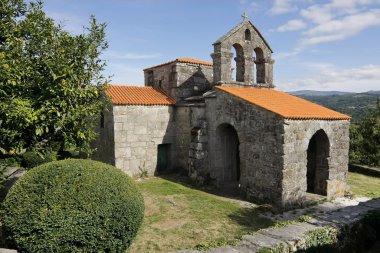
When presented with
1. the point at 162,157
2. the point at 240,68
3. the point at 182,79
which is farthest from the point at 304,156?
the point at 182,79

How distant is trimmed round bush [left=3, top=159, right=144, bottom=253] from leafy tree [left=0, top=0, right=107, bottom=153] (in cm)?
207

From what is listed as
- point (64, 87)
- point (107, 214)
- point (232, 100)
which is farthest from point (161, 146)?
point (107, 214)

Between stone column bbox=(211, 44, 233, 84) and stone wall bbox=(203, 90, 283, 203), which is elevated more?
stone column bbox=(211, 44, 233, 84)

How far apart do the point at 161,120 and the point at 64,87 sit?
825 cm

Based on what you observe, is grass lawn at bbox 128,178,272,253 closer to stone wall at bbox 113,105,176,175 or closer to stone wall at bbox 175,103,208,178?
stone wall at bbox 175,103,208,178

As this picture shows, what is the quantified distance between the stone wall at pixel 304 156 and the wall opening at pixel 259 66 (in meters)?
4.64

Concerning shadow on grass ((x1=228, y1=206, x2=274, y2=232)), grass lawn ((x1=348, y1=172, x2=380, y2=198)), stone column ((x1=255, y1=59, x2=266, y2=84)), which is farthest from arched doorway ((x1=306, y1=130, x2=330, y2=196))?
stone column ((x1=255, y1=59, x2=266, y2=84))

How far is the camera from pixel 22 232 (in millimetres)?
5367

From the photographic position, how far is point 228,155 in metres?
14.6

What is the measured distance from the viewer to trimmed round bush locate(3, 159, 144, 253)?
538 cm

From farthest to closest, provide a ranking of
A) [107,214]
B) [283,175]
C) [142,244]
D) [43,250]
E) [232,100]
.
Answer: [232,100], [283,175], [142,244], [107,214], [43,250]

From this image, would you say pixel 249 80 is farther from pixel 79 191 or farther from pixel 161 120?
pixel 79 191

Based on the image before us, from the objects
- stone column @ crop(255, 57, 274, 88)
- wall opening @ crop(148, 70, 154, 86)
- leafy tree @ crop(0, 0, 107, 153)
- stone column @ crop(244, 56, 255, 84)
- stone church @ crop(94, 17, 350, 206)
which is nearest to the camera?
leafy tree @ crop(0, 0, 107, 153)

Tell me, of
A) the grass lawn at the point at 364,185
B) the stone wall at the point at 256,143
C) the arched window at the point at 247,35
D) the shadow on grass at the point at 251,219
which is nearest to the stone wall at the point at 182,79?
the arched window at the point at 247,35
